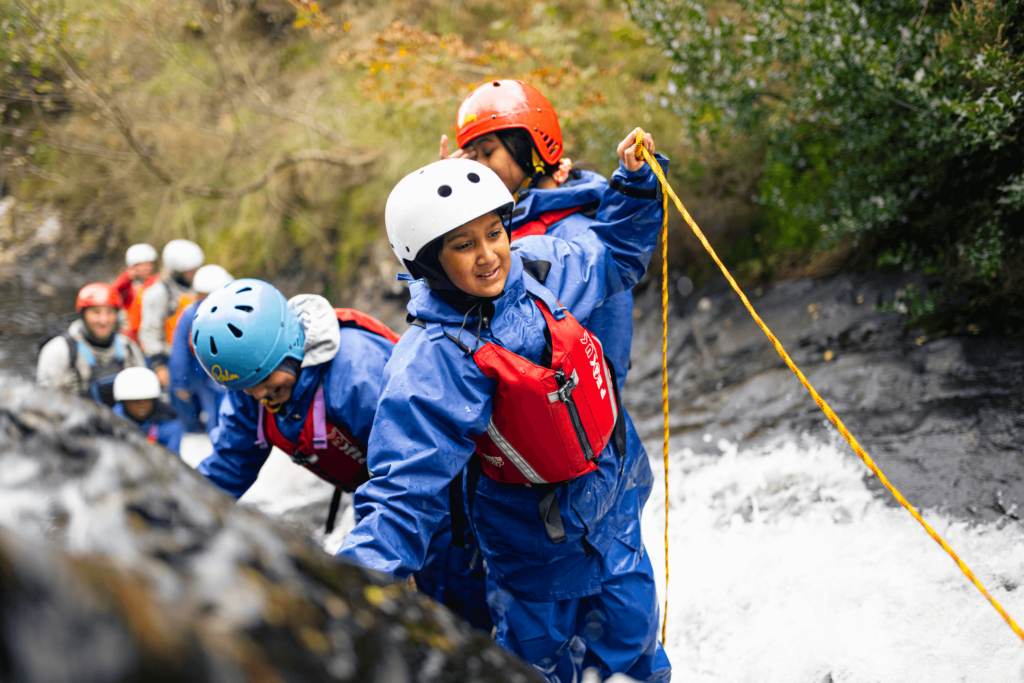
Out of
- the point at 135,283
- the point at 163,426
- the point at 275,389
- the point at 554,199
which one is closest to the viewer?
the point at 275,389

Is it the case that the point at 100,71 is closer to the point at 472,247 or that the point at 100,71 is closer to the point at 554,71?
the point at 554,71

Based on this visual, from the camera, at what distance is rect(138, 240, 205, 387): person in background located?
732 cm

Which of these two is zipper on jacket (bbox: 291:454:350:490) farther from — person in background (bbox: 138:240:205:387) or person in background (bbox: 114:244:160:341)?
person in background (bbox: 114:244:160:341)

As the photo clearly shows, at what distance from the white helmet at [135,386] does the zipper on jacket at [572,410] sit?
4.22 meters

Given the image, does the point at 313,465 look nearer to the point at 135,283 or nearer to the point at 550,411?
the point at 550,411

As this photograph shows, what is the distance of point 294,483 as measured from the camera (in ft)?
23.6

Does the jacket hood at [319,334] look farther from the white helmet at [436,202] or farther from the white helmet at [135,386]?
the white helmet at [135,386]

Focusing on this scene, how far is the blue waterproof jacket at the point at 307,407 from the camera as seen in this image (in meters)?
2.89

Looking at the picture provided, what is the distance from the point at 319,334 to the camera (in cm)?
297

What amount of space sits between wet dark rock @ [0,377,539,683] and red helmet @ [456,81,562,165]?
93.4 inches

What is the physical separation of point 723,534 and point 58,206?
13.9 meters

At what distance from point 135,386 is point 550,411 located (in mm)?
4266

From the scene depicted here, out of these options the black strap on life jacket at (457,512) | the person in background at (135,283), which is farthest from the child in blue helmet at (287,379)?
the person in background at (135,283)

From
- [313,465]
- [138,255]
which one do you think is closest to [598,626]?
[313,465]
